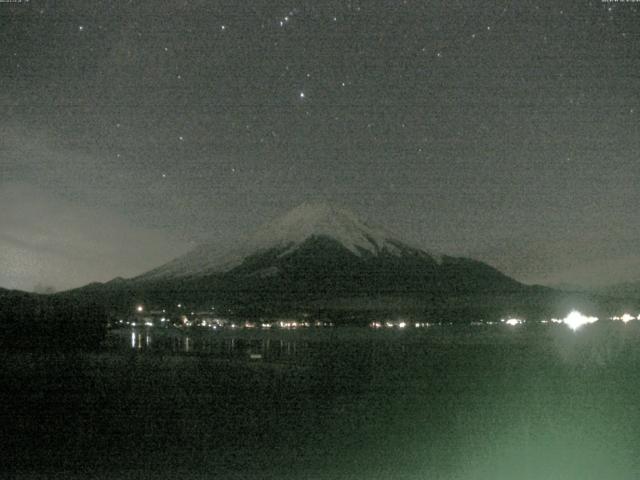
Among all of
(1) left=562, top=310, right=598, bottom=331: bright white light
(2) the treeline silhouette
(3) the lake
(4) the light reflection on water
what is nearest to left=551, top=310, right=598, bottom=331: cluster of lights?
(1) left=562, top=310, right=598, bottom=331: bright white light

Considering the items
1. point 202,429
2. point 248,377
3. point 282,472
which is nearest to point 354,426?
point 202,429

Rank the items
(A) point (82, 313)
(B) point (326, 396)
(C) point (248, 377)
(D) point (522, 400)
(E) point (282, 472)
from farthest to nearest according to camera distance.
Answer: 1. (A) point (82, 313)
2. (C) point (248, 377)
3. (B) point (326, 396)
4. (D) point (522, 400)
5. (E) point (282, 472)

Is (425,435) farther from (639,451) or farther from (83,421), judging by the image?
(83,421)

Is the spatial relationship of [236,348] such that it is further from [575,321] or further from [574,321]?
[575,321]

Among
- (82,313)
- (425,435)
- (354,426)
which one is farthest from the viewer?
(82,313)

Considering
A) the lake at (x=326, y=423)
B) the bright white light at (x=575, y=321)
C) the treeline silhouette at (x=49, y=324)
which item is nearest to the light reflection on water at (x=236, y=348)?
the treeline silhouette at (x=49, y=324)

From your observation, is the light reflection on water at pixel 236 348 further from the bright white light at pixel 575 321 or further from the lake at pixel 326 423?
the bright white light at pixel 575 321
